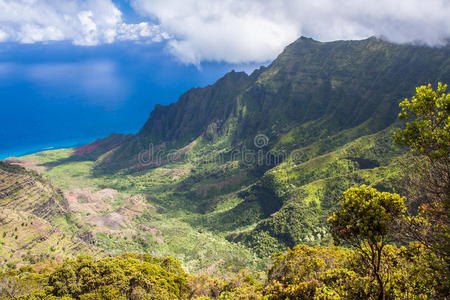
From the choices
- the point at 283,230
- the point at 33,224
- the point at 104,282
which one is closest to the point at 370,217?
the point at 104,282

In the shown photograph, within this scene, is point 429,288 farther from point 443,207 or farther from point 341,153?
point 341,153

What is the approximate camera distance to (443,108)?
56.8 feet

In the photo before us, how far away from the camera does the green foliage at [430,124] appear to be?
16614mm

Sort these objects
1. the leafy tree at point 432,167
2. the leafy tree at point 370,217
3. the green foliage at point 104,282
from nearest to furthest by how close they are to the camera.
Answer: the leafy tree at point 432,167 < the leafy tree at point 370,217 < the green foliage at point 104,282

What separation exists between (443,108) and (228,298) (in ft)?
94.5

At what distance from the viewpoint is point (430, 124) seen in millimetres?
17672

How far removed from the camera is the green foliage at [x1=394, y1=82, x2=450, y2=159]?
16.6m

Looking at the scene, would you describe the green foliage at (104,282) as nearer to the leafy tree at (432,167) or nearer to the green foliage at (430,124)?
the leafy tree at (432,167)

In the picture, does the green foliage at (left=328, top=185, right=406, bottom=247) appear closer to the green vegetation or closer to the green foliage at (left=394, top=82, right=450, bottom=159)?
the green vegetation

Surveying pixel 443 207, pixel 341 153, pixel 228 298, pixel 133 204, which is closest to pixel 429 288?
pixel 443 207

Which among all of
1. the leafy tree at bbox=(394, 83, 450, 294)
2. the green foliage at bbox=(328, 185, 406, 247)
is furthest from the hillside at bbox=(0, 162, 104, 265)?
the leafy tree at bbox=(394, 83, 450, 294)

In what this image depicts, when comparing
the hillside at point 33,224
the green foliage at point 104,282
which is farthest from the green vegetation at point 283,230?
the hillside at point 33,224

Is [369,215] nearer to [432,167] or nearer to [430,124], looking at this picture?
[432,167]

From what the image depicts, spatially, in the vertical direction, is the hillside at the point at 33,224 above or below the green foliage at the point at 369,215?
below
